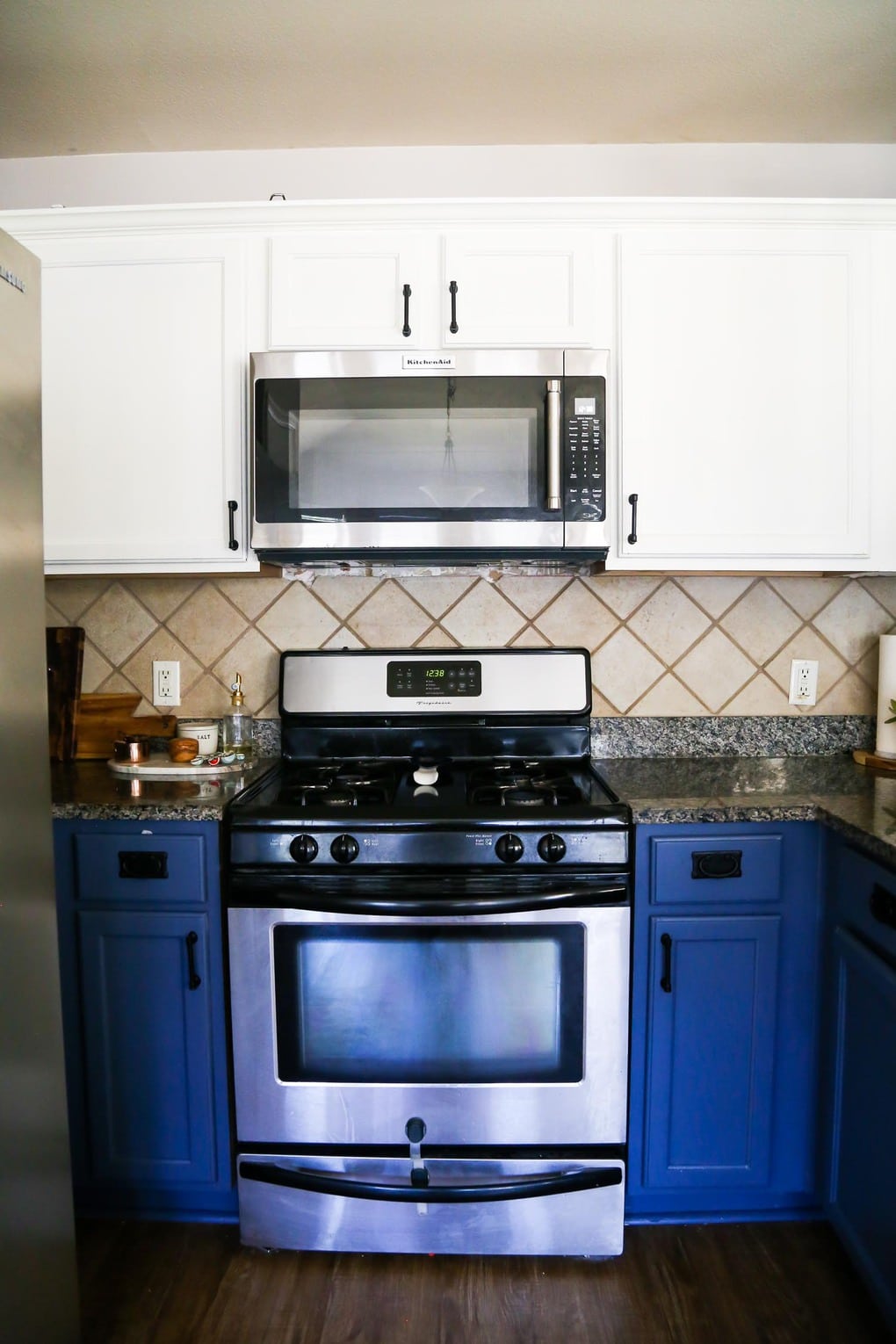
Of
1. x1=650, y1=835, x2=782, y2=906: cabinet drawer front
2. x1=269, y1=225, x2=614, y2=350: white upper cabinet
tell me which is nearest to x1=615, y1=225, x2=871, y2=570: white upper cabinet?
x1=269, y1=225, x2=614, y2=350: white upper cabinet

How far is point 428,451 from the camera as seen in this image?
1.68m

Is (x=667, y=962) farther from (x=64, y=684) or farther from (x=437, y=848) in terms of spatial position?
(x=64, y=684)

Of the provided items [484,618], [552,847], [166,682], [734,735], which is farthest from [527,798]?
[166,682]

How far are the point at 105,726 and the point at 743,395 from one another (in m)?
1.79

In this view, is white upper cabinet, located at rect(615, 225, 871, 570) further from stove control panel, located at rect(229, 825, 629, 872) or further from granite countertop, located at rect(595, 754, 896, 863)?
stove control panel, located at rect(229, 825, 629, 872)

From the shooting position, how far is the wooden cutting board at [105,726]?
2.02 m

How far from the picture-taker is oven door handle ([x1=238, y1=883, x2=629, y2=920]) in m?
1.47

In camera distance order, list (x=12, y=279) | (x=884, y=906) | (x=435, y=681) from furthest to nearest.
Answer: (x=435, y=681) → (x=884, y=906) → (x=12, y=279)

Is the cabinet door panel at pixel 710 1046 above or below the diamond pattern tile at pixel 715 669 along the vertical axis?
below

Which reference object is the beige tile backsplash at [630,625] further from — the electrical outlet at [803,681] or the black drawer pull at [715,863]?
the black drawer pull at [715,863]

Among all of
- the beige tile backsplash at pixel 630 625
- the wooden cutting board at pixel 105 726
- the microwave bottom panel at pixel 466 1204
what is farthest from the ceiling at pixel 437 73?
the microwave bottom panel at pixel 466 1204

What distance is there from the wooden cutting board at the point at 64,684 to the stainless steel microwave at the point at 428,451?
74 centimetres

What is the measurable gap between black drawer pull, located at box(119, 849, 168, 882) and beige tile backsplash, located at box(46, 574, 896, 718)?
608 mm

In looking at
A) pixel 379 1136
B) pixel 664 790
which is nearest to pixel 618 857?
pixel 664 790
